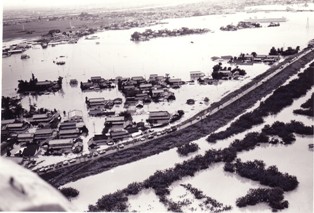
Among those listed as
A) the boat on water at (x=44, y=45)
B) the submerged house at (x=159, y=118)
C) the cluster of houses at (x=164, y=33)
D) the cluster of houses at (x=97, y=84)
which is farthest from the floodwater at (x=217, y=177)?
the boat on water at (x=44, y=45)

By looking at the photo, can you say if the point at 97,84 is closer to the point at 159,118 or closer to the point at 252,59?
the point at 159,118

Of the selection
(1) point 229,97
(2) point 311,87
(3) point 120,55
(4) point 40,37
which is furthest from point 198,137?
(4) point 40,37

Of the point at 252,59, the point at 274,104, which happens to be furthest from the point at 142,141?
the point at 252,59

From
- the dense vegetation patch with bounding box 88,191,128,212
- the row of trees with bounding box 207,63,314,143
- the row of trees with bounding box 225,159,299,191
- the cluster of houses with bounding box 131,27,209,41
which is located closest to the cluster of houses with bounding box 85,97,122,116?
the cluster of houses with bounding box 131,27,209,41

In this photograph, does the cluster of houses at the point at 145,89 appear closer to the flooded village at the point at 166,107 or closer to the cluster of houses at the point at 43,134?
the flooded village at the point at 166,107

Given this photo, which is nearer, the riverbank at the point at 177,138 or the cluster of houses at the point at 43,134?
the riverbank at the point at 177,138

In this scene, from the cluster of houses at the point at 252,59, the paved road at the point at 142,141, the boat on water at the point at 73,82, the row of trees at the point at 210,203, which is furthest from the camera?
the cluster of houses at the point at 252,59

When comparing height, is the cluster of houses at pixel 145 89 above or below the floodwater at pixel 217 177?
above

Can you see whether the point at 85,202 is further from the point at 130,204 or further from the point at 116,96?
the point at 116,96

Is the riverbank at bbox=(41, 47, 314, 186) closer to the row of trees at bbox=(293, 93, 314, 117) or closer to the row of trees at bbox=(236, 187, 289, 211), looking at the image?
the row of trees at bbox=(293, 93, 314, 117)
